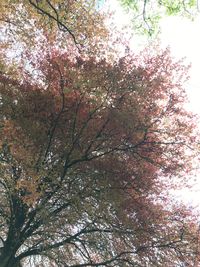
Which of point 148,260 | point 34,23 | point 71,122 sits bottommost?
point 148,260

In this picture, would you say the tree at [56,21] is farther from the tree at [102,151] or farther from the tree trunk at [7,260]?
the tree trunk at [7,260]

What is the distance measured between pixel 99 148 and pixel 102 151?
0.85 ft

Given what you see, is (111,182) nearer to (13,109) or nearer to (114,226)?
(114,226)

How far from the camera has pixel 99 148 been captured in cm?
1012

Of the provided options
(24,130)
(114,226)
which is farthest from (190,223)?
(24,130)

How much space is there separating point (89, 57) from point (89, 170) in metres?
3.40

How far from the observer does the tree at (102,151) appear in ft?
30.0

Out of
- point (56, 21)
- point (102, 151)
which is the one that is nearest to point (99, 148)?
point (102, 151)

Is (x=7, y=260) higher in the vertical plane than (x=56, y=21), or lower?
lower

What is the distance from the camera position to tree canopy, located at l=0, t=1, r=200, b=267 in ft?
30.0

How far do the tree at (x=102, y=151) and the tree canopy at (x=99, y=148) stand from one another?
0.03 meters

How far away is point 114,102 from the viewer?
9.12m

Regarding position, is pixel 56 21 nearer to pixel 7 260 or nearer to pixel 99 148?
pixel 99 148

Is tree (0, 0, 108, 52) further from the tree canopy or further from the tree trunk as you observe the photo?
the tree trunk
